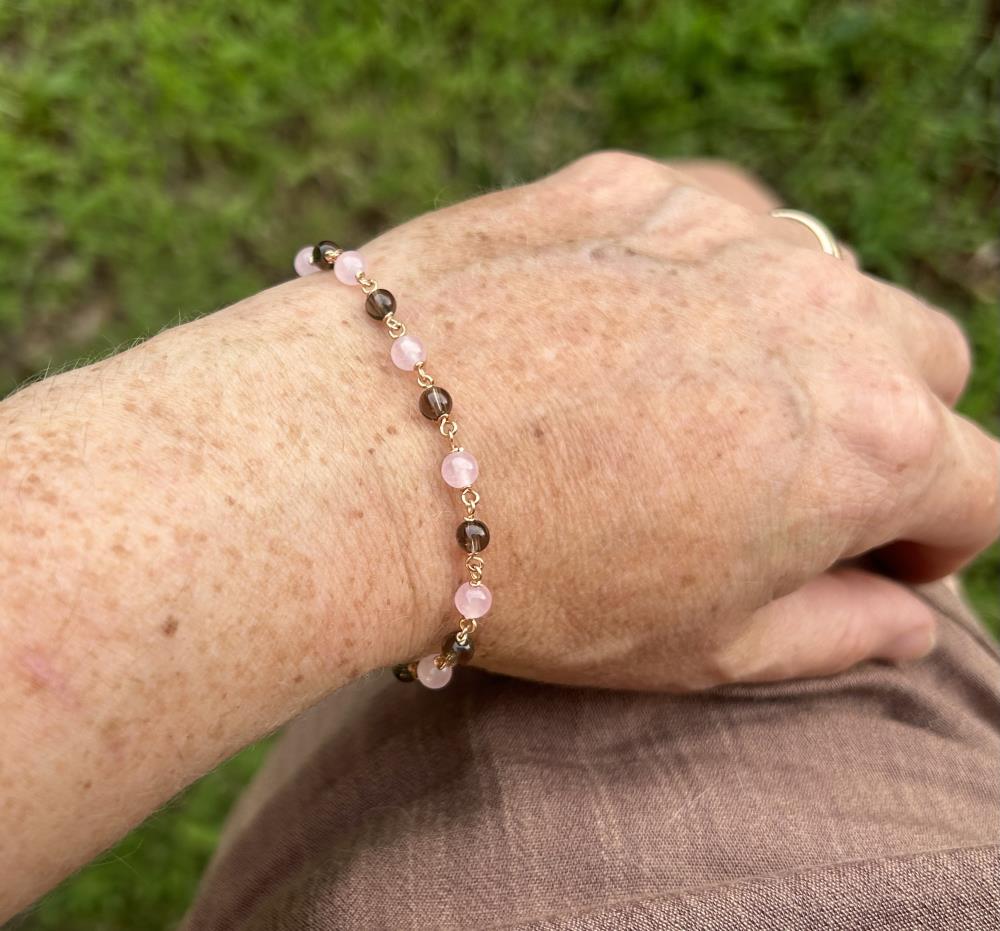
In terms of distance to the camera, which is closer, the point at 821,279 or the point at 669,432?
the point at 669,432

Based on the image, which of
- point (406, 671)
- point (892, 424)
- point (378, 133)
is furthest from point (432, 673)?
point (378, 133)

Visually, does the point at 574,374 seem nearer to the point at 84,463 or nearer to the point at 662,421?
the point at 662,421

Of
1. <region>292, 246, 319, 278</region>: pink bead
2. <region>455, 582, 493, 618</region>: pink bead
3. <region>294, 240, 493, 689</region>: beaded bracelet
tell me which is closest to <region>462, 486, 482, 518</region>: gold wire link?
<region>294, 240, 493, 689</region>: beaded bracelet

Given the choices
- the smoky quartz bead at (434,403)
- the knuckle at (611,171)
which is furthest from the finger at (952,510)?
the smoky quartz bead at (434,403)

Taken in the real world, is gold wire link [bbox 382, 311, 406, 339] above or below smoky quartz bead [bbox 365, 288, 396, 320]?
below

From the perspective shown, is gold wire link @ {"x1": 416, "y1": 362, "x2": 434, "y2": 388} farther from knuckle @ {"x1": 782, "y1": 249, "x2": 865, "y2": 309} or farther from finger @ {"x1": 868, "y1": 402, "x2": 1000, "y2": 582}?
finger @ {"x1": 868, "y1": 402, "x2": 1000, "y2": 582}

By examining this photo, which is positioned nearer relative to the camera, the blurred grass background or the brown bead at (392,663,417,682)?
the brown bead at (392,663,417,682)

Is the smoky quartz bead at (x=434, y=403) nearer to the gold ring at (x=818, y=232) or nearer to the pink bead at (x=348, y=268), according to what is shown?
the pink bead at (x=348, y=268)

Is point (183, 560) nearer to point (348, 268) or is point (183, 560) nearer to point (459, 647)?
point (459, 647)
